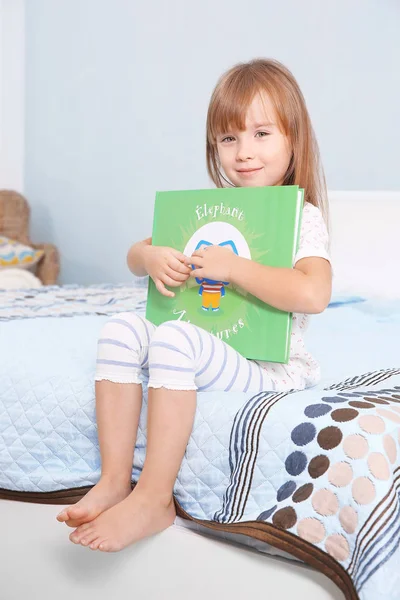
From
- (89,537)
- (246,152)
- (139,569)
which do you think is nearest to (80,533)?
(89,537)

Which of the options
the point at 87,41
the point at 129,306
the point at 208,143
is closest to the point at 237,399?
the point at 208,143

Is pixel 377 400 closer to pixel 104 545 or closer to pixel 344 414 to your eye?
pixel 344 414

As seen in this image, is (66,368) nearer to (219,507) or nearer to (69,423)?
(69,423)

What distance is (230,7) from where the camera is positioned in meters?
2.84

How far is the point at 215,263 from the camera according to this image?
1100 mm

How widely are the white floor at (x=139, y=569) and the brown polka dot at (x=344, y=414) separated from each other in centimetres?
17

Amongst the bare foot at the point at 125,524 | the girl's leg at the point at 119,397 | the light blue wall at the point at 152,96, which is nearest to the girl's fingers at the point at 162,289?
the girl's leg at the point at 119,397

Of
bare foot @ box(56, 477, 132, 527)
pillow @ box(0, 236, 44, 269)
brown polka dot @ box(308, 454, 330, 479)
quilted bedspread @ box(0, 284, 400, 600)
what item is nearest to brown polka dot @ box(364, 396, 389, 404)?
quilted bedspread @ box(0, 284, 400, 600)

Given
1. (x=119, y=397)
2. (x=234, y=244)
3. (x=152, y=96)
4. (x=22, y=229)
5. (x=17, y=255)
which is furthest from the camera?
(x=22, y=229)

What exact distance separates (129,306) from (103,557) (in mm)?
1111

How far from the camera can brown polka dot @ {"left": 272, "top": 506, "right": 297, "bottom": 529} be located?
2.77ft

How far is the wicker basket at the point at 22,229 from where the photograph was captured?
3.45m

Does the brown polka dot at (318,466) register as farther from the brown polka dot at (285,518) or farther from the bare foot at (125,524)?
the bare foot at (125,524)

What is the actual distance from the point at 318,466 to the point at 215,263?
0.36 m
